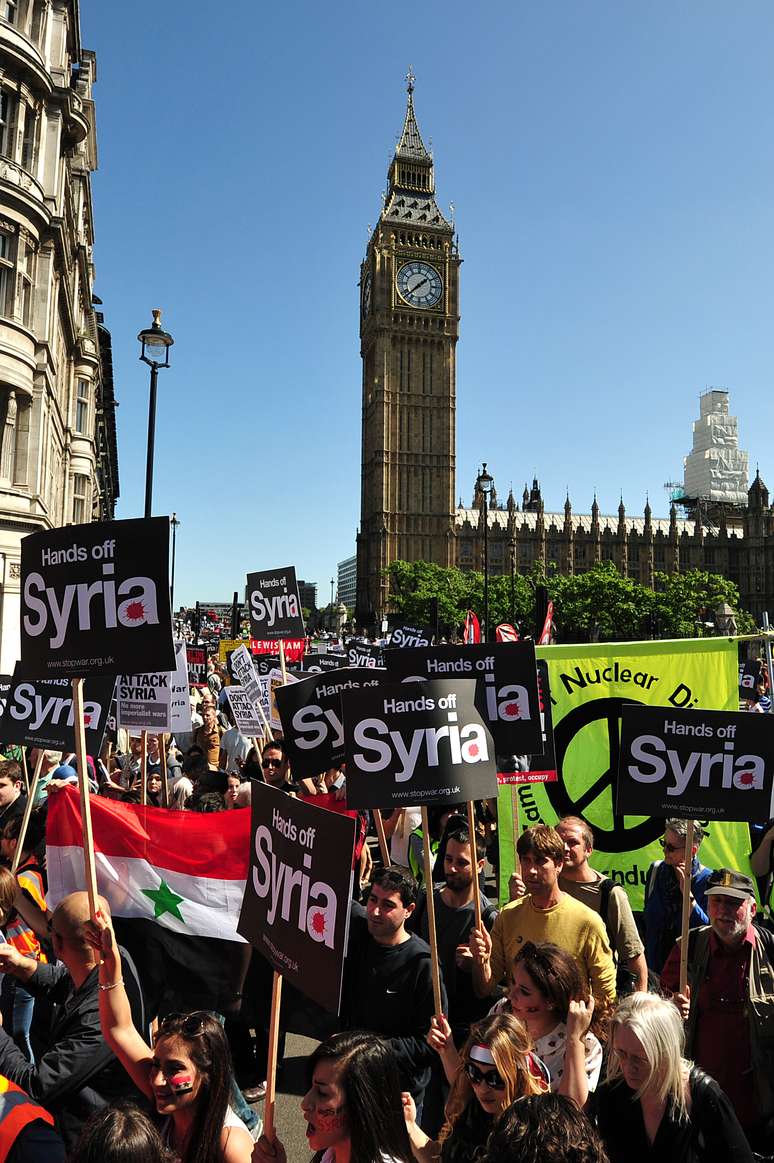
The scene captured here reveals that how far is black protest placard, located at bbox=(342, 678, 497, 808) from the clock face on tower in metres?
114

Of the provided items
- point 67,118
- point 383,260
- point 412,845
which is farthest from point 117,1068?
point 383,260

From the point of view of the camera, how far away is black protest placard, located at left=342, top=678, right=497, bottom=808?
4.77m

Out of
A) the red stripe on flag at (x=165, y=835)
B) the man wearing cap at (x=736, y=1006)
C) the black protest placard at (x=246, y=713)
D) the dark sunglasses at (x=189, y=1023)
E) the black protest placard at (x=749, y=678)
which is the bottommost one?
the man wearing cap at (x=736, y=1006)

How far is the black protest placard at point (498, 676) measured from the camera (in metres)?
6.75

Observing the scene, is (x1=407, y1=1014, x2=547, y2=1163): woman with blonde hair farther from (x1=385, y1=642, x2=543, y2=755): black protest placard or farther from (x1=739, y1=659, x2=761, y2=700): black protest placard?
(x1=739, y1=659, x2=761, y2=700): black protest placard

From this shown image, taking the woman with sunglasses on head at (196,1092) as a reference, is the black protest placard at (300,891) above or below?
above

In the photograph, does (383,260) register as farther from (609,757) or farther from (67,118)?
(609,757)

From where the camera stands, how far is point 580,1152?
2373mm

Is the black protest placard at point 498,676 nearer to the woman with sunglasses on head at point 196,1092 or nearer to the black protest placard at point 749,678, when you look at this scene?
the woman with sunglasses on head at point 196,1092

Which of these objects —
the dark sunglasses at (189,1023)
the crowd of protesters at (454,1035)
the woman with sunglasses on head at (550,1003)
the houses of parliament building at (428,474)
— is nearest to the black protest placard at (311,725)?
the crowd of protesters at (454,1035)

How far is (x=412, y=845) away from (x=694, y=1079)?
4.45 metres

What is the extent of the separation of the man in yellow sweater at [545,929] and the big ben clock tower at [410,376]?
349ft

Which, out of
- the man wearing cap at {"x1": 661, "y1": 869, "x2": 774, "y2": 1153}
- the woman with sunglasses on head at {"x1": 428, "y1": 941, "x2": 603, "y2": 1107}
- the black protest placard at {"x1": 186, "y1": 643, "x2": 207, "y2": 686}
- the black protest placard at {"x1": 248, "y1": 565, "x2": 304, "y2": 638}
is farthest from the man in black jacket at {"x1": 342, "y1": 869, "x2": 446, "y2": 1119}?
the black protest placard at {"x1": 186, "y1": 643, "x2": 207, "y2": 686}

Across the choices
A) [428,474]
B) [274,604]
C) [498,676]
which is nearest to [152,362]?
[274,604]
